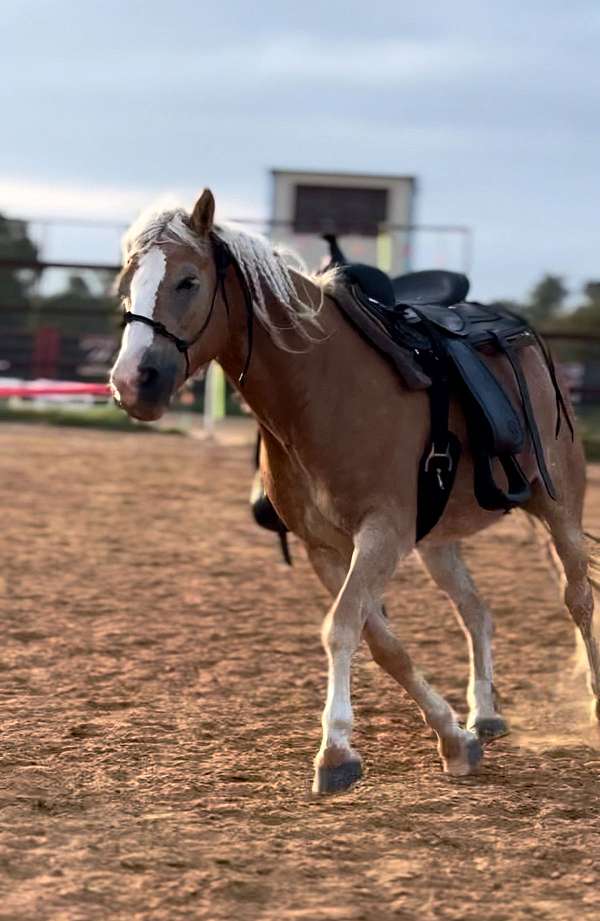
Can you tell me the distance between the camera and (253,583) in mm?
7715

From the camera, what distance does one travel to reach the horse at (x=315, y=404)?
3736 mm

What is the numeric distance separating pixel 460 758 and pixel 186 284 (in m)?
1.74

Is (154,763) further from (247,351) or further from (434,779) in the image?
(247,351)

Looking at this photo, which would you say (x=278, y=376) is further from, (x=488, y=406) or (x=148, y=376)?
(x=488, y=406)

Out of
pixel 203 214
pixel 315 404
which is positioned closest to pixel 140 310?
pixel 203 214

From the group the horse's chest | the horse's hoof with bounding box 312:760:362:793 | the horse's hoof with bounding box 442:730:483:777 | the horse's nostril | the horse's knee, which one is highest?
the horse's nostril

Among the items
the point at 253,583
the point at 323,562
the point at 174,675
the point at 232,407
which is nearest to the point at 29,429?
the point at 232,407

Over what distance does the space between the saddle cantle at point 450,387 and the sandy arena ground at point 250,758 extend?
0.92 meters

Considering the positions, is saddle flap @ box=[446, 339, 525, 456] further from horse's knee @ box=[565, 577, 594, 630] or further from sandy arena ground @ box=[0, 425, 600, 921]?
sandy arena ground @ box=[0, 425, 600, 921]

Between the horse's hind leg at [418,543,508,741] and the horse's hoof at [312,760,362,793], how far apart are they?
1108 millimetres

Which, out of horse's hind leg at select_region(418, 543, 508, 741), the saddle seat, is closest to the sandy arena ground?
horse's hind leg at select_region(418, 543, 508, 741)

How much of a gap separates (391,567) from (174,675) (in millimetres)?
1744

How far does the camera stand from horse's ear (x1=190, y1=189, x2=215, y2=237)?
12.6ft

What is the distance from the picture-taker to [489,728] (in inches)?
190
